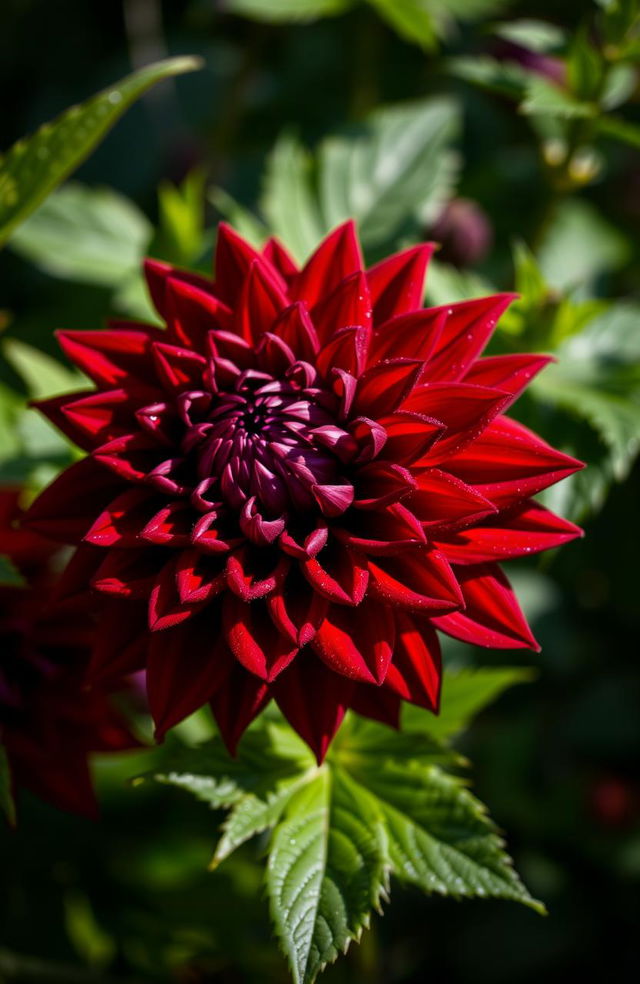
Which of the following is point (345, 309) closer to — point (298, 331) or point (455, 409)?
point (298, 331)

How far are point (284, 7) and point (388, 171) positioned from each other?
0.43m

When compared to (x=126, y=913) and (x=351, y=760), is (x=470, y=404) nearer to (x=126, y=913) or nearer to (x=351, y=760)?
(x=351, y=760)

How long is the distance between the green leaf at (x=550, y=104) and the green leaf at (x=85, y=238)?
2.22 feet

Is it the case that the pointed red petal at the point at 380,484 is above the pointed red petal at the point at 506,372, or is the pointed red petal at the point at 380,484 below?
below

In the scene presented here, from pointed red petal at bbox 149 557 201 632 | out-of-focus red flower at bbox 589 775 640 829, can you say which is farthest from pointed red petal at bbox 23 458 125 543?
out-of-focus red flower at bbox 589 775 640 829

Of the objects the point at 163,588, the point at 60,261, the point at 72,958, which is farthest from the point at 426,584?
the point at 72,958

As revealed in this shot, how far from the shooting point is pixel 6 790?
1.07 m

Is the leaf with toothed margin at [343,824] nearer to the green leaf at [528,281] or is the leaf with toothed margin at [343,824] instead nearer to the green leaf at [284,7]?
the green leaf at [528,281]

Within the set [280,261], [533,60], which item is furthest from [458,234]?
[280,261]

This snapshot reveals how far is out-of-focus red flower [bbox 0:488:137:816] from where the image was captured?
1.17m

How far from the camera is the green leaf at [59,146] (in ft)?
3.67

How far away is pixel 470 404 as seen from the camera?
954 millimetres

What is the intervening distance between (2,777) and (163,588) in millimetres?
331

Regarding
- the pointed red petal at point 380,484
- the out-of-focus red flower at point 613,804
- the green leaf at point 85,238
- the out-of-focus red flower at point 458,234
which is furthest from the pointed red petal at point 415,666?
the out-of-focus red flower at point 613,804
